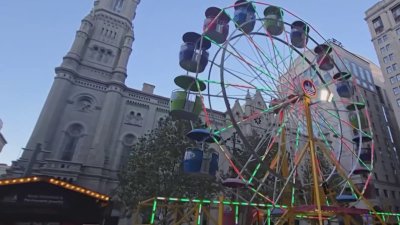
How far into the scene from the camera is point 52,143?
28750 mm

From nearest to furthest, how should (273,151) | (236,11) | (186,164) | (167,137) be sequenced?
(186,164), (236,11), (167,137), (273,151)

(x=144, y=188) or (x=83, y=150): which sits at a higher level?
(x=83, y=150)

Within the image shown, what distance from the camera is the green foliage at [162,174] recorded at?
2117 cm

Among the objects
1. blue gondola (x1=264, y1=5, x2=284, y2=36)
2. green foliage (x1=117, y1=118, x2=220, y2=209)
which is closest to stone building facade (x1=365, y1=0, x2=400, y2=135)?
green foliage (x1=117, y1=118, x2=220, y2=209)

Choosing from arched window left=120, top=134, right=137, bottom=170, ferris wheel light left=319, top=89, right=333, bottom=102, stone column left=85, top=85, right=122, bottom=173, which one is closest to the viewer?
ferris wheel light left=319, top=89, right=333, bottom=102

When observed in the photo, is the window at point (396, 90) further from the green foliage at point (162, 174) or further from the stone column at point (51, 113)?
the stone column at point (51, 113)

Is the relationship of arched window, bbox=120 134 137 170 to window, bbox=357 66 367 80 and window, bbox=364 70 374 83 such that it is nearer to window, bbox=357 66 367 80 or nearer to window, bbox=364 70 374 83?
window, bbox=357 66 367 80

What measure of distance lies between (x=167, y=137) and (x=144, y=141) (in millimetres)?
3182

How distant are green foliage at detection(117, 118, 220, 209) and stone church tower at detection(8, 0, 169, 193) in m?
6.18

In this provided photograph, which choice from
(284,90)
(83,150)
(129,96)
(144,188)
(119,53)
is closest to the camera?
(284,90)

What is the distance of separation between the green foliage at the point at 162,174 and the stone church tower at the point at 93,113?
20.3 feet

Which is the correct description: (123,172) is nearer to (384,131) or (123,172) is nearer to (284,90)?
(284,90)

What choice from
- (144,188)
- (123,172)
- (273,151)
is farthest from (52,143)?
(273,151)

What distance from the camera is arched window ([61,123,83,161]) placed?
95.9 feet
